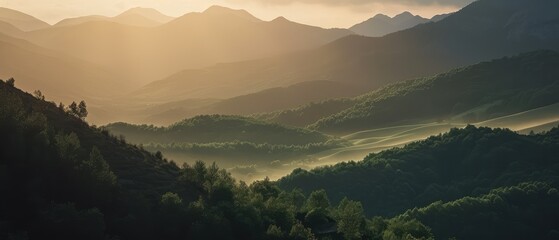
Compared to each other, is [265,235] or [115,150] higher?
[115,150]

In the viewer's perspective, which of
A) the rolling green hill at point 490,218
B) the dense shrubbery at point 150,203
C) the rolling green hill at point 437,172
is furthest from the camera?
the rolling green hill at point 437,172

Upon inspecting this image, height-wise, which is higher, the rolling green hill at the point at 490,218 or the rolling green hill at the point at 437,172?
the rolling green hill at the point at 437,172

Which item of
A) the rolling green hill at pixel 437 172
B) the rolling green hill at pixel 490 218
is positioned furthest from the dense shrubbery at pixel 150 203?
the rolling green hill at pixel 437 172

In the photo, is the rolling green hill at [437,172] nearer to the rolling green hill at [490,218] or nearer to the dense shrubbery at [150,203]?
the rolling green hill at [490,218]

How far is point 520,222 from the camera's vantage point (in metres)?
A: 120

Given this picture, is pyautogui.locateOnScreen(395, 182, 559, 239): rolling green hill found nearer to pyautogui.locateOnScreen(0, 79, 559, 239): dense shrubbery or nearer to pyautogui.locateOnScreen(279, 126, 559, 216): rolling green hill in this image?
pyautogui.locateOnScreen(0, 79, 559, 239): dense shrubbery

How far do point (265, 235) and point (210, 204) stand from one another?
26.7 ft

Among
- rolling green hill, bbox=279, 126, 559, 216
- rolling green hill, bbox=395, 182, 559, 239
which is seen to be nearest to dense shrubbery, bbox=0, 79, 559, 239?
rolling green hill, bbox=395, 182, 559, 239

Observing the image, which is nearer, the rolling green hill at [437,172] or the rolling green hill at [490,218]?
the rolling green hill at [490,218]

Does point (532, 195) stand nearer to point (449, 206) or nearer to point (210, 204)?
point (449, 206)

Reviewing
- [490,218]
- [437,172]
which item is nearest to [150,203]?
[490,218]

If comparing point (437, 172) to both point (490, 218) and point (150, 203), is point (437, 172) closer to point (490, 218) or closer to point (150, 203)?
point (490, 218)

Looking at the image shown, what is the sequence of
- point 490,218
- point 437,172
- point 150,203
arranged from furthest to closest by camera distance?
point 437,172
point 490,218
point 150,203

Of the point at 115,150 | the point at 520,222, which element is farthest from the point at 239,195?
the point at 520,222
